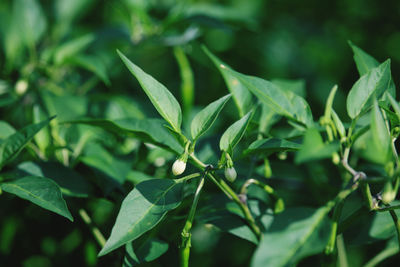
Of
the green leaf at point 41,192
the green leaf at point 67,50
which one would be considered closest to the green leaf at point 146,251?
the green leaf at point 41,192

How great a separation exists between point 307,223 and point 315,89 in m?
1.38

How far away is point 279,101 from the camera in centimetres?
66

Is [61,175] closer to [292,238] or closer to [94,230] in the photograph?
[94,230]

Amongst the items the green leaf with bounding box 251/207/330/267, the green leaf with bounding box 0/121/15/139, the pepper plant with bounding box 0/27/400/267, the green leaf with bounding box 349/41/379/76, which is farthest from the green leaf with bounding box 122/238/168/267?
the green leaf with bounding box 349/41/379/76

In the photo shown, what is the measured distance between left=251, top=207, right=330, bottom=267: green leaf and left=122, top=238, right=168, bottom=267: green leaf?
22 centimetres

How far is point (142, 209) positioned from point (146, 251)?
143 mm

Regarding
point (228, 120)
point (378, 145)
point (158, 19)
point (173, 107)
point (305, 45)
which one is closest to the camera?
point (378, 145)

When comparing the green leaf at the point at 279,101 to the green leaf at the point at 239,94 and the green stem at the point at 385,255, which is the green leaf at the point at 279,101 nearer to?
the green leaf at the point at 239,94

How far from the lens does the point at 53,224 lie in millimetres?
1104

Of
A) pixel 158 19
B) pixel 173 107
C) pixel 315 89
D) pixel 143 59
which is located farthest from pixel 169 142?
pixel 143 59

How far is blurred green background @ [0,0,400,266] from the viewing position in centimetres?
107

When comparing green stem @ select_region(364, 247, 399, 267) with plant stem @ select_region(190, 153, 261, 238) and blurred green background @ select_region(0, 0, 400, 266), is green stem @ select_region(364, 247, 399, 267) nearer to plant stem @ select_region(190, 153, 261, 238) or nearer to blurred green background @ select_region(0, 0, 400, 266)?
plant stem @ select_region(190, 153, 261, 238)

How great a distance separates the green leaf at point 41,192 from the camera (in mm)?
604

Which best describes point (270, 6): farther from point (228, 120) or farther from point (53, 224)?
point (53, 224)
